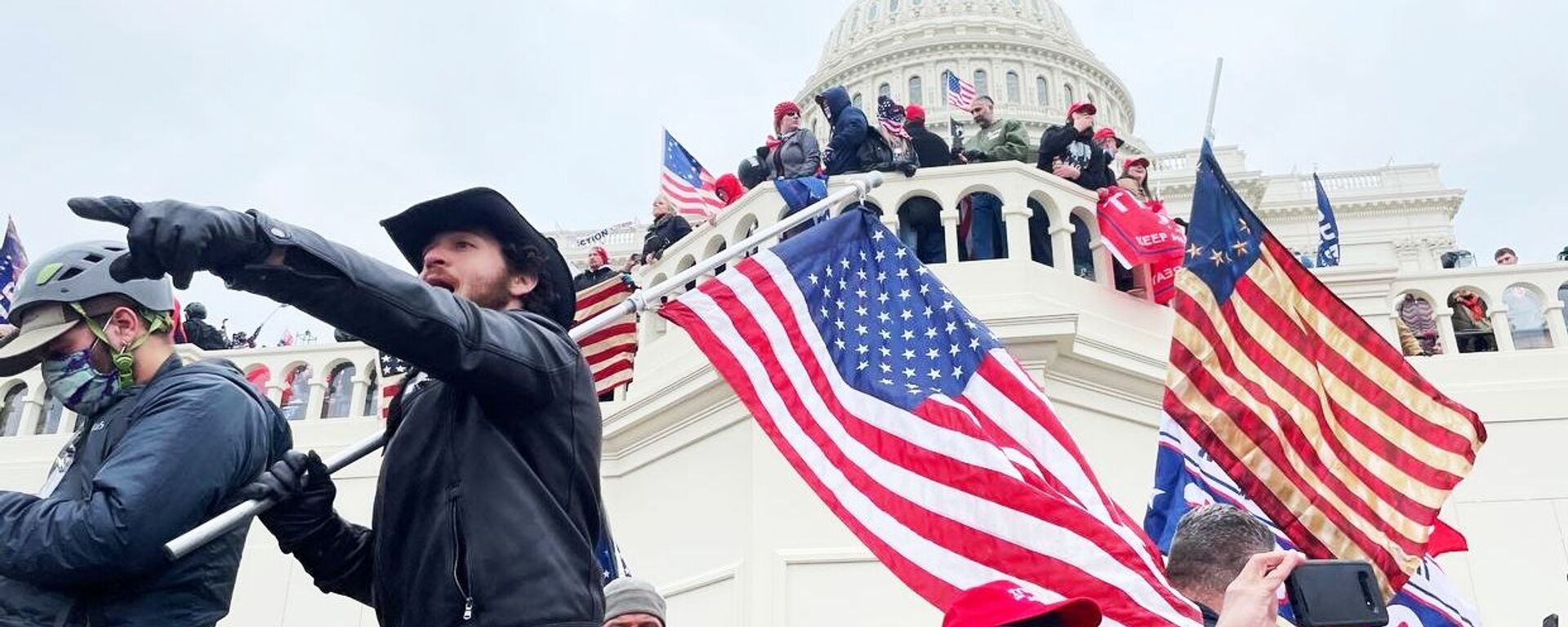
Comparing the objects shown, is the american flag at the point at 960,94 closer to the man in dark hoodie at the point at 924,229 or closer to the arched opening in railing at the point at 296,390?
the arched opening in railing at the point at 296,390

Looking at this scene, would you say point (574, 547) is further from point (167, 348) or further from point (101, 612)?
point (167, 348)

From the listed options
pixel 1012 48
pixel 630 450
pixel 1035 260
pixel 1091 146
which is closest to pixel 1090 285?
pixel 1035 260

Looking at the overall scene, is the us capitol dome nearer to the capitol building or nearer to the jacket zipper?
the capitol building

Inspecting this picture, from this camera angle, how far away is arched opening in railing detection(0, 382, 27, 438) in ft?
40.7

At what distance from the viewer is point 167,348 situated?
2967mm

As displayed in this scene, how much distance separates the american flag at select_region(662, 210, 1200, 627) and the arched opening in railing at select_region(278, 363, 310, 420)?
7594 millimetres

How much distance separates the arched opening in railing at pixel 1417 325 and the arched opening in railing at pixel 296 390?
990cm

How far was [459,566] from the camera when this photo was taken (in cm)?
228

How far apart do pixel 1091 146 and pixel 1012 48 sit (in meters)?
58.1

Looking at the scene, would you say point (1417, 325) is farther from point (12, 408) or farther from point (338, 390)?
point (12, 408)

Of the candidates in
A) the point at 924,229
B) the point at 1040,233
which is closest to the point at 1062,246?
the point at 1040,233

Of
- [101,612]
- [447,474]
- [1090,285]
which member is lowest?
[101,612]

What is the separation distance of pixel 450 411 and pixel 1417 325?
9.94 metres

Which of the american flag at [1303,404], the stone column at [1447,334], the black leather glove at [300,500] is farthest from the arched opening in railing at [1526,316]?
the black leather glove at [300,500]
